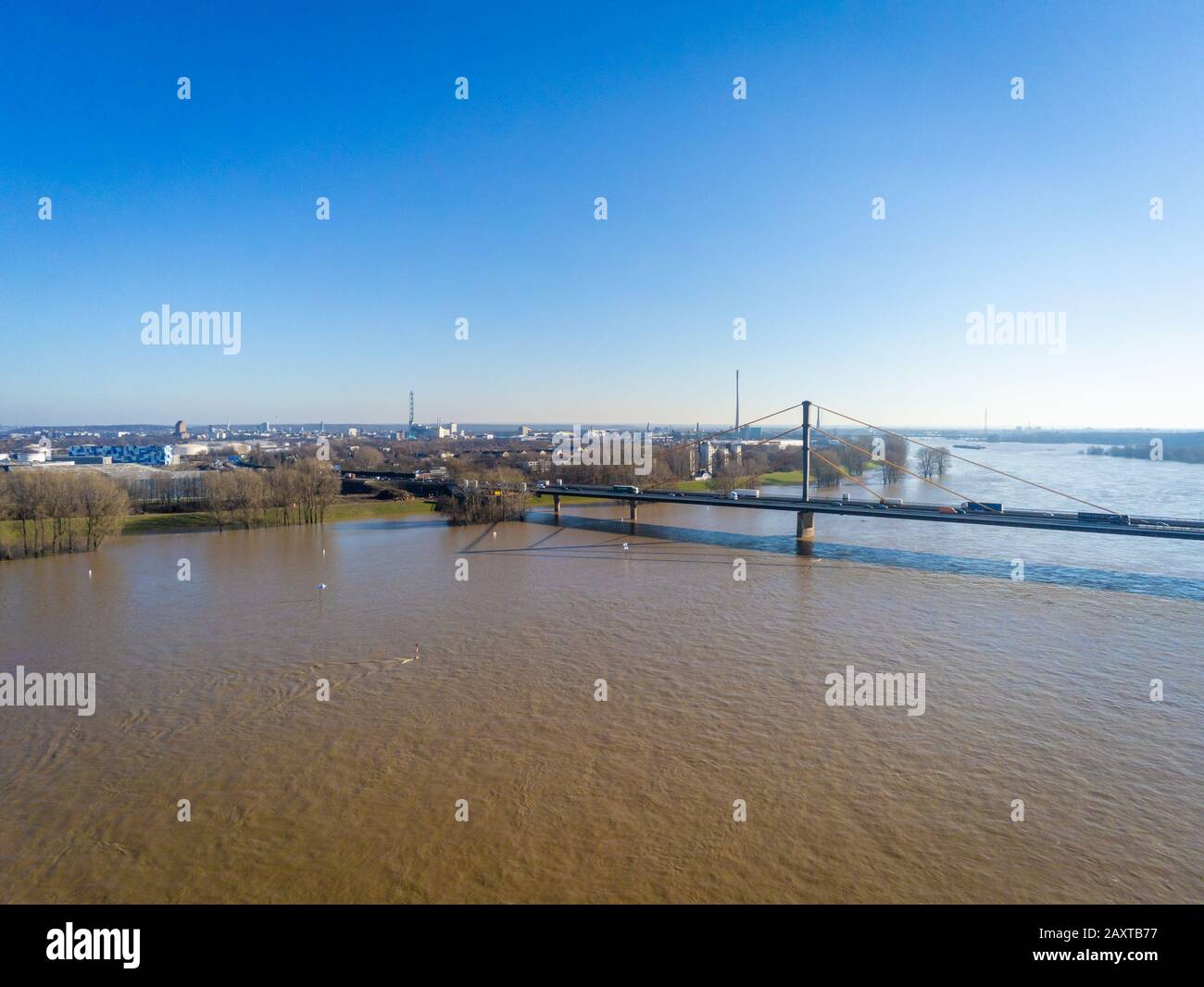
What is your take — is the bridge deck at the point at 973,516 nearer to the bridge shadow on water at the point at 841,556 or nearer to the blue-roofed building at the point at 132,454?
the bridge shadow on water at the point at 841,556

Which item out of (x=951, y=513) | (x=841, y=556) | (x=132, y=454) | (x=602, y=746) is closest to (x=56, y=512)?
(x=602, y=746)

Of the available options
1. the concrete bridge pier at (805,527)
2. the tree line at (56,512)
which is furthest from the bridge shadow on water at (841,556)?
the tree line at (56,512)

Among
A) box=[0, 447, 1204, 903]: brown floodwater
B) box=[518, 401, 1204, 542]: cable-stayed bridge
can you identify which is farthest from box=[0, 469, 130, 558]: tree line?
box=[518, 401, 1204, 542]: cable-stayed bridge

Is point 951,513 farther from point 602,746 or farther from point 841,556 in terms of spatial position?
point 602,746

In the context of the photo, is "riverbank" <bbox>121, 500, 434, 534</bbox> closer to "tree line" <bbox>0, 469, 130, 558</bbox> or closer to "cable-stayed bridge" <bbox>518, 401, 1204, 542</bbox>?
"tree line" <bbox>0, 469, 130, 558</bbox>

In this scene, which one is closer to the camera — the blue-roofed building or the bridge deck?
the bridge deck
